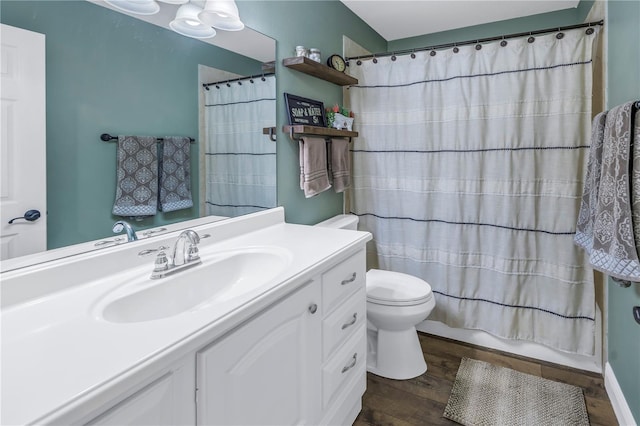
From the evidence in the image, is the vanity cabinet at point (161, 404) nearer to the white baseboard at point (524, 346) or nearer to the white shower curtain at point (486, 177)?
the white shower curtain at point (486, 177)

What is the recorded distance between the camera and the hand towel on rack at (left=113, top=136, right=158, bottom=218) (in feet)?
3.86

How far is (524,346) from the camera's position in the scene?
222 centimetres

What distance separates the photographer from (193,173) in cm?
148

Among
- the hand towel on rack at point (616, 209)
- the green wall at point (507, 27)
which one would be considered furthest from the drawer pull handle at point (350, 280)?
the green wall at point (507, 27)

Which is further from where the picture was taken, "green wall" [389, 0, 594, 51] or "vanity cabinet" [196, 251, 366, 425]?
"green wall" [389, 0, 594, 51]

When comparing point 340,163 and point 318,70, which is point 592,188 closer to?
point 340,163

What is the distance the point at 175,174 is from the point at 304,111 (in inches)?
36.5

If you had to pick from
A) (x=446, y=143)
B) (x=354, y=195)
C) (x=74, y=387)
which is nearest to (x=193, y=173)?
(x=74, y=387)

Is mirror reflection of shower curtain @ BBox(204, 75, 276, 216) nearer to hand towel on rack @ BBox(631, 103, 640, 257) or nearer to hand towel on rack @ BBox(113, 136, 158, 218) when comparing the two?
hand towel on rack @ BBox(113, 136, 158, 218)

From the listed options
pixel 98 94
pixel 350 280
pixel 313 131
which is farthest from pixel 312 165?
pixel 98 94

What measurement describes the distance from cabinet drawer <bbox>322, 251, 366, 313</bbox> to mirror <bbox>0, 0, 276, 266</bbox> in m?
0.64

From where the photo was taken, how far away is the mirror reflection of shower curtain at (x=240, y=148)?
1.56 metres

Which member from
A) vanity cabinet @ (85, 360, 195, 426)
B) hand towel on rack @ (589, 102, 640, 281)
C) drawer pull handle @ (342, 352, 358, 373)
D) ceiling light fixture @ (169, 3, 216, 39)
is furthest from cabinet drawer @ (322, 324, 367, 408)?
ceiling light fixture @ (169, 3, 216, 39)

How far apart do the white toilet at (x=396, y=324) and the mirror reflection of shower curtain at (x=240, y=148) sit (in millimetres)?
798
